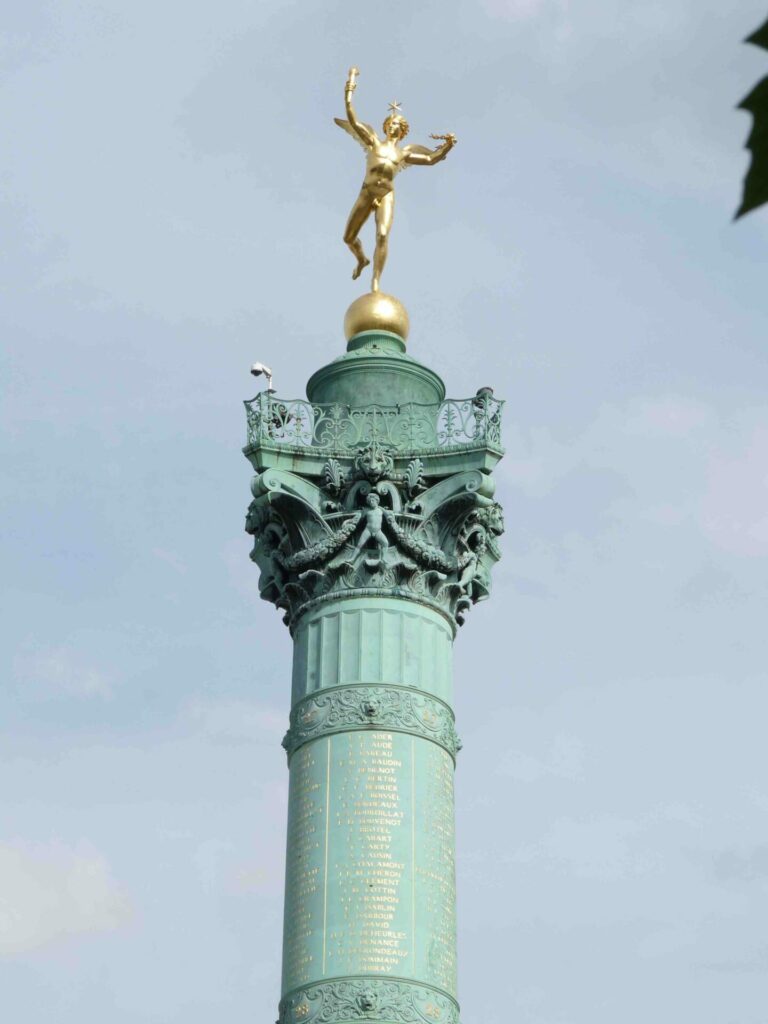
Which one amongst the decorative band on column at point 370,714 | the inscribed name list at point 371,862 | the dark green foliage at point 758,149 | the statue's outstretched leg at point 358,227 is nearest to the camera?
the dark green foliage at point 758,149

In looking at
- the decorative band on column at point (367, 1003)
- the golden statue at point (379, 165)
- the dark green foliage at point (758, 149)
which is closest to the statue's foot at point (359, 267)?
the golden statue at point (379, 165)

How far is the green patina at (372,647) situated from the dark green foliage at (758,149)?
2592cm

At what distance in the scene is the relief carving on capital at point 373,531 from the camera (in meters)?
31.0

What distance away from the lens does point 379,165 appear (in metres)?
36.1

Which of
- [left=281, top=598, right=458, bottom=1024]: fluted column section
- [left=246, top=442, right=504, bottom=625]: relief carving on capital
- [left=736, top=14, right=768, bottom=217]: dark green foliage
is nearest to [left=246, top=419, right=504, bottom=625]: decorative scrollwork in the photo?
[left=246, top=442, right=504, bottom=625]: relief carving on capital

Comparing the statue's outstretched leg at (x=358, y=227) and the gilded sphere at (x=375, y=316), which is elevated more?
the statue's outstretched leg at (x=358, y=227)

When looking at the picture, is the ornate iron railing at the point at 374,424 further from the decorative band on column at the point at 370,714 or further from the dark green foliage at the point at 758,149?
the dark green foliage at the point at 758,149

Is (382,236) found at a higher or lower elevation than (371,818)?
higher

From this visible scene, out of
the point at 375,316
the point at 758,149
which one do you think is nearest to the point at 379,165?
the point at 375,316

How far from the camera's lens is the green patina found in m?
27.8

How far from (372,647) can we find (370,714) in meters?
1.36

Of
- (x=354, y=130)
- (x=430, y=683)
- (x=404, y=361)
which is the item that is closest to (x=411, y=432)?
(x=404, y=361)

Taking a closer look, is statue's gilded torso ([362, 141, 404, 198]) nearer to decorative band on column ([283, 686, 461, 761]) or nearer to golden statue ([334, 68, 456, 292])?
golden statue ([334, 68, 456, 292])

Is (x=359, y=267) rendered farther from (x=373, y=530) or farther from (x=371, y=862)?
(x=371, y=862)
